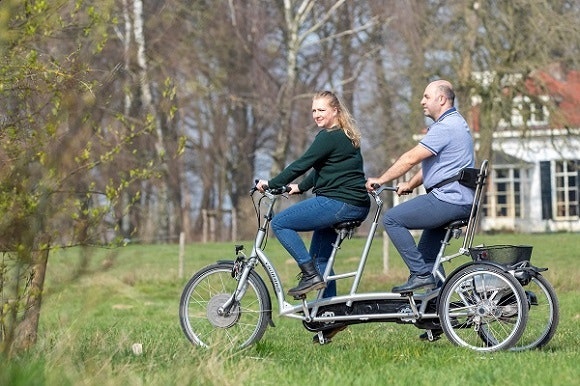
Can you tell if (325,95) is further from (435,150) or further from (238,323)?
(238,323)

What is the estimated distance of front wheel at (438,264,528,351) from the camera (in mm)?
8742

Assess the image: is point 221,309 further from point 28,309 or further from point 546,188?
point 546,188

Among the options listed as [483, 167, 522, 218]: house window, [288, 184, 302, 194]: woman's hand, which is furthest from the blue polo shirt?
[483, 167, 522, 218]: house window

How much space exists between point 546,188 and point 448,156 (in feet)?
137

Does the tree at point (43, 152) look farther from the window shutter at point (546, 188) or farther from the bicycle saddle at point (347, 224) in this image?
the window shutter at point (546, 188)

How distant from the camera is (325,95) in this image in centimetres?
950

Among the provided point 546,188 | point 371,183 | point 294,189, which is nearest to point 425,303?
point 371,183

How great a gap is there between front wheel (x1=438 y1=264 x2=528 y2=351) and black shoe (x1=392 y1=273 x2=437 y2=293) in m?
0.21

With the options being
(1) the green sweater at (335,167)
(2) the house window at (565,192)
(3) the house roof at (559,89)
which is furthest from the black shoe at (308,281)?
(2) the house window at (565,192)

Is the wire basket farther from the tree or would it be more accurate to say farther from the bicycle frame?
the tree

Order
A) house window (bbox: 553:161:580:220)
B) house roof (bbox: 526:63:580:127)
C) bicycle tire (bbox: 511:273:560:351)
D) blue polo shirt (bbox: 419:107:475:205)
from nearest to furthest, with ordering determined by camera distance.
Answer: bicycle tire (bbox: 511:273:560:351)
blue polo shirt (bbox: 419:107:475:205)
house roof (bbox: 526:63:580:127)
house window (bbox: 553:161:580:220)

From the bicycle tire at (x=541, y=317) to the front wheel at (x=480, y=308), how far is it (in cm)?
13

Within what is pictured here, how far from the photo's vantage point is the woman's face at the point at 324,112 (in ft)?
31.0

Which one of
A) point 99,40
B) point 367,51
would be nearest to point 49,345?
point 99,40
